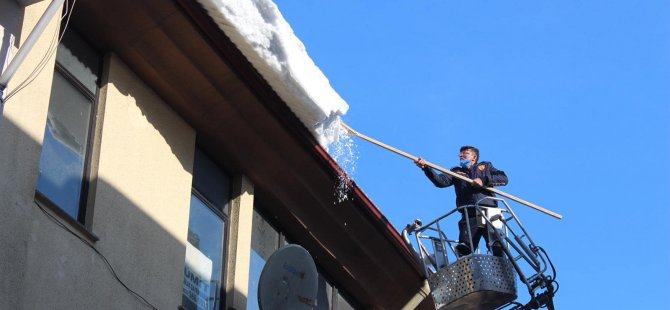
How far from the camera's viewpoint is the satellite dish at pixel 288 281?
1135 centimetres

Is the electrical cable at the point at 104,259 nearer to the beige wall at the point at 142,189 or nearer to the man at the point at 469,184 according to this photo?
the beige wall at the point at 142,189

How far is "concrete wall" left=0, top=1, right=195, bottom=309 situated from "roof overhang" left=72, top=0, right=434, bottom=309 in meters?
0.26

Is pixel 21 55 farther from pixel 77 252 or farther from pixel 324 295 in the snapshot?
pixel 324 295

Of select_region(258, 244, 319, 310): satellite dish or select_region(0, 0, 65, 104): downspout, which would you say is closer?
select_region(0, 0, 65, 104): downspout

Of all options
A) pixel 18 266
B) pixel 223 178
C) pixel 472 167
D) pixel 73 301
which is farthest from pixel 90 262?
pixel 472 167

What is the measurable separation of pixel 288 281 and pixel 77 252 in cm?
276

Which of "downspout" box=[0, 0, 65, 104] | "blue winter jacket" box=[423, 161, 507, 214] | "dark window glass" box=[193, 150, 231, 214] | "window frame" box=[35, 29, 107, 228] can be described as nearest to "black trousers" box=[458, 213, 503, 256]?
"blue winter jacket" box=[423, 161, 507, 214]

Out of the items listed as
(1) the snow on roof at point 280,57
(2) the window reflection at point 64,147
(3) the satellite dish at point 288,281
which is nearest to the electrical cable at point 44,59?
(2) the window reflection at point 64,147

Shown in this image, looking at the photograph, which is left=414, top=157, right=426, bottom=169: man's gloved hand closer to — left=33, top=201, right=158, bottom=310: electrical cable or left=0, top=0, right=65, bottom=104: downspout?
left=33, top=201, right=158, bottom=310: electrical cable

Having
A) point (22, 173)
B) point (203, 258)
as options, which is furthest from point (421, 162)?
point (22, 173)

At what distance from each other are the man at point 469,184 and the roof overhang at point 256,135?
1.01 metres

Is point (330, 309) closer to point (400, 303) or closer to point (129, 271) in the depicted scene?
point (400, 303)

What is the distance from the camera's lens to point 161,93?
1169 cm

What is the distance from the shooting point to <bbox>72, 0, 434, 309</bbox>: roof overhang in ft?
36.1
